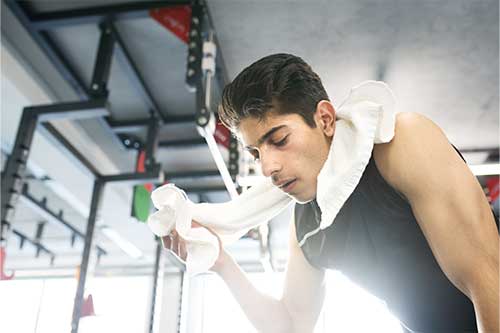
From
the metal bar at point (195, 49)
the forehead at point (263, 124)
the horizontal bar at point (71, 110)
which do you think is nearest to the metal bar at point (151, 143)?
the horizontal bar at point (71, 110)

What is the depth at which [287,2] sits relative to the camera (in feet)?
8.94

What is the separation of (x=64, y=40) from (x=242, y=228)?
2442 millimetres

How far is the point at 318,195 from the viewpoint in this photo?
1.01m

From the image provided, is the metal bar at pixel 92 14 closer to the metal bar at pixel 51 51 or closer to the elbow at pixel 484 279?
the metal bar at pixel 51 51

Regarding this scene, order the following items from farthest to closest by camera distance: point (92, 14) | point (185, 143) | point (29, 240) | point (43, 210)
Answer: point (29, 240), point (43, 210), point (185, 143), point (92, 14)

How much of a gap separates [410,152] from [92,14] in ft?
7.93

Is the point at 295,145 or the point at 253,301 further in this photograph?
the point at 253,301

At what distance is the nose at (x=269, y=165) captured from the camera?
116cm

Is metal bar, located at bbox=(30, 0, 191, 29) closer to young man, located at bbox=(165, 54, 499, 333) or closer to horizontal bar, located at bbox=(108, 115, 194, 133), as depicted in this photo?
horizontal bar, located at bbox=(108, 115, 194, 133)

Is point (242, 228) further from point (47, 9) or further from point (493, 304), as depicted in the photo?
point (47, 9)

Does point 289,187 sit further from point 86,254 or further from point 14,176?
point 86,254

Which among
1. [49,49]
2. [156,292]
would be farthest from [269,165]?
[156,292]

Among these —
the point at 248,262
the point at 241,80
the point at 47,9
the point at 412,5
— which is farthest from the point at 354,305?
the point at 241,80

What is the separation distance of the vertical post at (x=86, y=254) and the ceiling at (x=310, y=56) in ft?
1.75
